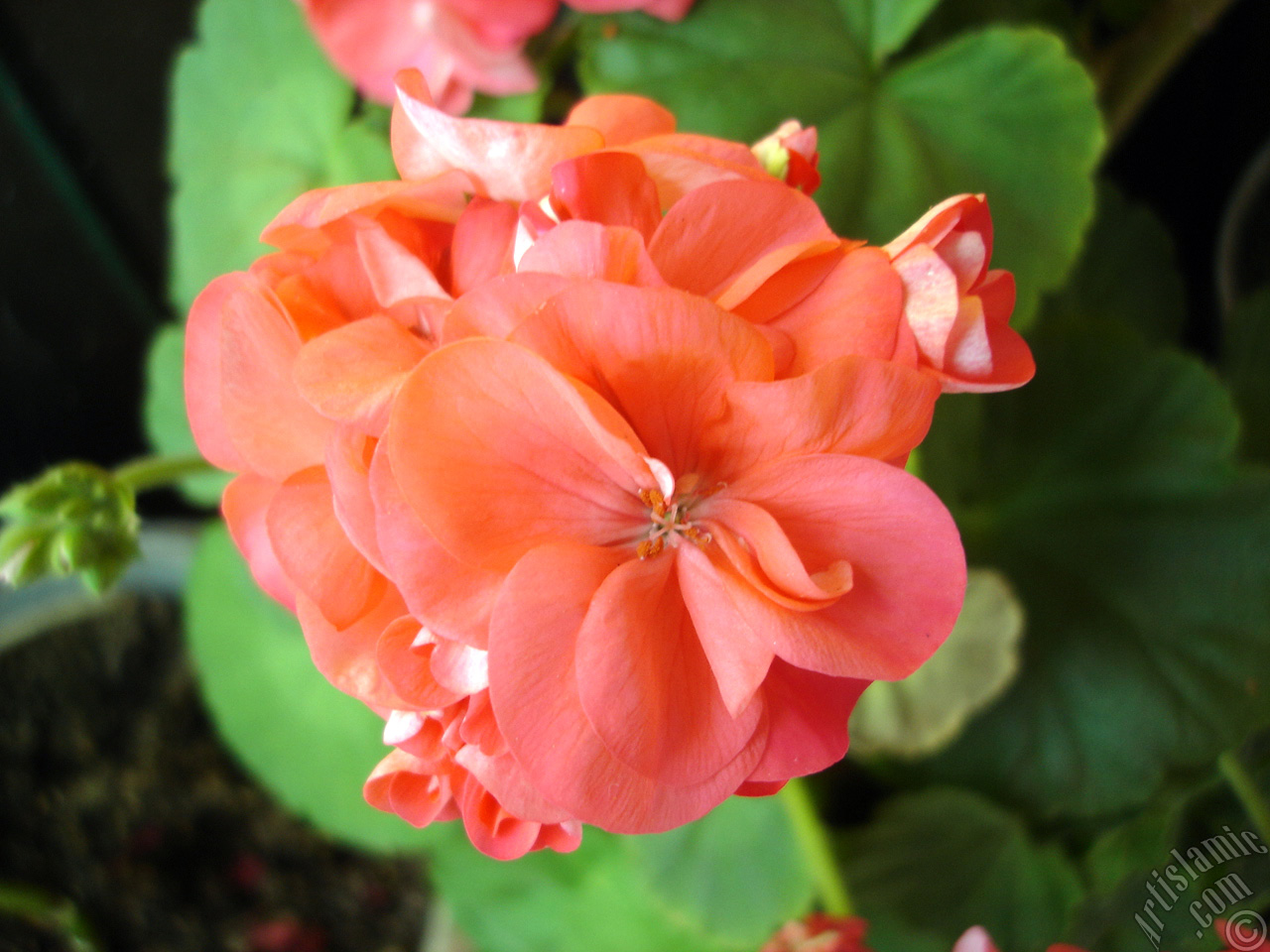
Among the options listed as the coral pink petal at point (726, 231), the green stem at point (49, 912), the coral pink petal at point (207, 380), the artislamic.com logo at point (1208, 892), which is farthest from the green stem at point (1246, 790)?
the green stem at point (49, 912)

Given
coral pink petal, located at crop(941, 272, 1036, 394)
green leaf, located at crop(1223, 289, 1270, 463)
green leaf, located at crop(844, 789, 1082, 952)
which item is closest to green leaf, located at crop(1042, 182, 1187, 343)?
green leaf, located at crop(1223, 289, 1270, 463)

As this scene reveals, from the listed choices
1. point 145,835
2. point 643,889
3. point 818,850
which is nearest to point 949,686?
point 818,850

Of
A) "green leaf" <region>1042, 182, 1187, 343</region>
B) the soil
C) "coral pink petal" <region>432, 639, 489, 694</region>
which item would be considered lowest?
the soil

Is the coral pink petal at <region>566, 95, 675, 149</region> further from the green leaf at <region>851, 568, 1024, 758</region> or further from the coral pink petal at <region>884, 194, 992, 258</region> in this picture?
the green leaf at <region>851, 568, 1024, 758</region>

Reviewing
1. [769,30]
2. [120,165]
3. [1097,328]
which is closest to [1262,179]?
[1097,328]

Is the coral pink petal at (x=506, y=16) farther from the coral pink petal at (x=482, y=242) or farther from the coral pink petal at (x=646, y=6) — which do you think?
the coral pink petal at (x=482, y=242)
